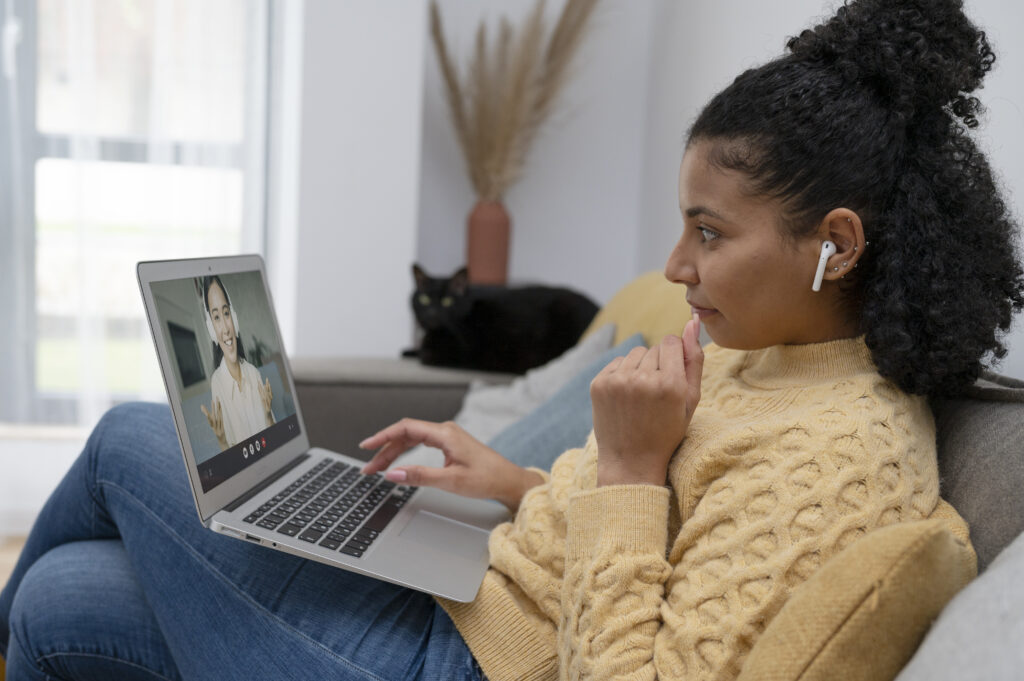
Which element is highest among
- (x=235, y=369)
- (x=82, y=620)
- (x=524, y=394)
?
(x=235, y=369)

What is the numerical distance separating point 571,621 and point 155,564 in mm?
517

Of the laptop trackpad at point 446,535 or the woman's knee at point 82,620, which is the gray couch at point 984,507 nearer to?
the laptop trackpad at point 446,535

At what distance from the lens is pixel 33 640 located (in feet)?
3.36

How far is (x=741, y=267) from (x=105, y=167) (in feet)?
8.87

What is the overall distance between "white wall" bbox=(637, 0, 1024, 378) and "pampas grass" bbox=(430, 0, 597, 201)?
368mm

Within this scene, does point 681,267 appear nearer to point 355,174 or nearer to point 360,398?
point 360,398

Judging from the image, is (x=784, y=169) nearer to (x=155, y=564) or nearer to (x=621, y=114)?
(x=155, y=564)

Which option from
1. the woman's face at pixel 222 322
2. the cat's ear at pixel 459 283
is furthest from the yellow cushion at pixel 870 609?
the cat's ear at pixel 459 283

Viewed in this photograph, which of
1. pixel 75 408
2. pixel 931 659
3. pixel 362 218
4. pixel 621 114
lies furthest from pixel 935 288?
pixel 75 408

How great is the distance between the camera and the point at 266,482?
1.09 meters

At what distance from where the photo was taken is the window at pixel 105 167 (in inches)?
113

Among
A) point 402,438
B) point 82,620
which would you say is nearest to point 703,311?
point 402,438

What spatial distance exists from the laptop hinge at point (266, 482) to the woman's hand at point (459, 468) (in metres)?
0.10

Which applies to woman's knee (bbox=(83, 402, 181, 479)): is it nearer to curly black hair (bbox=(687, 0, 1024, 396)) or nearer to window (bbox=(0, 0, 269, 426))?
curly black hair (bbox=(687, 0, 1024, 396))
